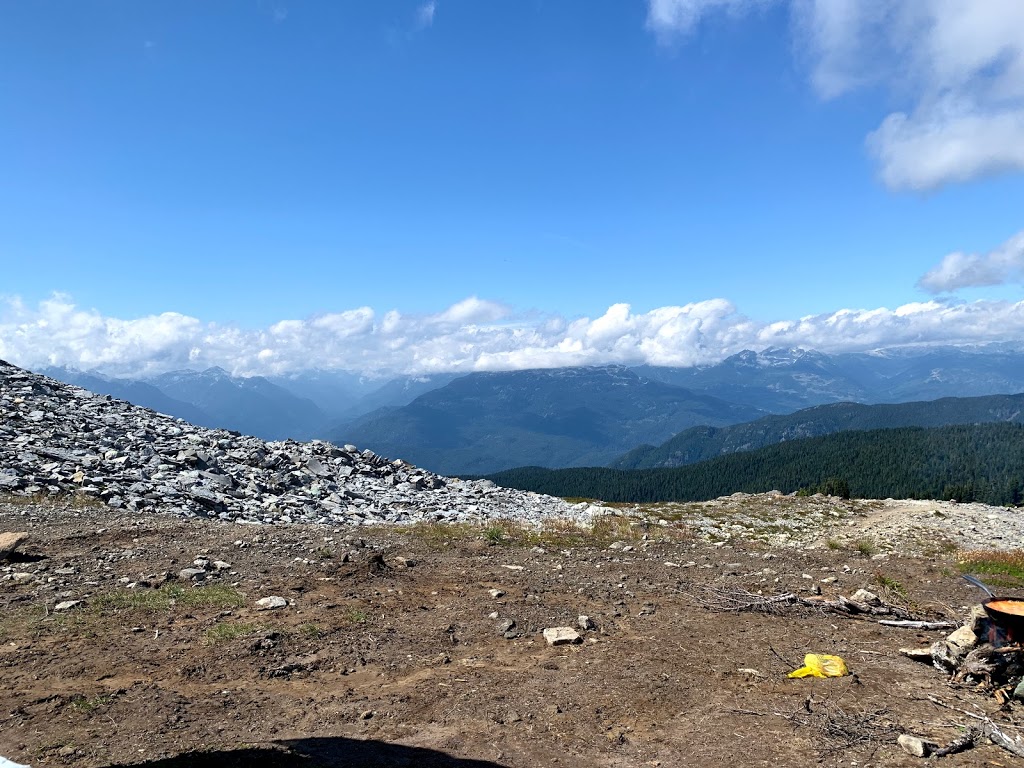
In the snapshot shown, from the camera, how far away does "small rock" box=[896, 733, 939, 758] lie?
21.3 feet

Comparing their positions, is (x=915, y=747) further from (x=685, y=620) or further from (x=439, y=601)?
(x=439, y=601)

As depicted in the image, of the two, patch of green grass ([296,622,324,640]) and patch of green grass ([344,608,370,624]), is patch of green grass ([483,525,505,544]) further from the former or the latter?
patch of green grass ([296,622,324,640])

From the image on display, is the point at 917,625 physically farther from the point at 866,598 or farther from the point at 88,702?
the point at 88,702

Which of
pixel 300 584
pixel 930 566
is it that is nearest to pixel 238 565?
pixel 300 584

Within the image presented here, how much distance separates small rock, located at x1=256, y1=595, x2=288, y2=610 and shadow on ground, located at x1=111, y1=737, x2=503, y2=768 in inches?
187

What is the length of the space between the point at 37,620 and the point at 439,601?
7184mm

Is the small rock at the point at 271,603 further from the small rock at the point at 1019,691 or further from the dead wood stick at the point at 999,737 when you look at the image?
the small rock at the point at 1019,691

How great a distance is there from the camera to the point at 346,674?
28.9ft

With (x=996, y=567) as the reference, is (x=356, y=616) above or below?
above

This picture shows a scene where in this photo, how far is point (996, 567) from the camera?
16391mm

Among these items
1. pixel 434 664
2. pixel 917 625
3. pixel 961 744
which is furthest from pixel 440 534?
pixel 961 744

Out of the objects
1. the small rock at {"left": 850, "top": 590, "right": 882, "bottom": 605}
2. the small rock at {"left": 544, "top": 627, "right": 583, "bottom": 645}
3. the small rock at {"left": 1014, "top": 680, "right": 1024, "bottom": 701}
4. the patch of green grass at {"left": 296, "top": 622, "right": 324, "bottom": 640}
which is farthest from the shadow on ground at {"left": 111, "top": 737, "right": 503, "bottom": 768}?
the small rock at {"left": 850, "top": 590, "right": 882, "bottom": 605}

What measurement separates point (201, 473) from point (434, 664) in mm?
22557

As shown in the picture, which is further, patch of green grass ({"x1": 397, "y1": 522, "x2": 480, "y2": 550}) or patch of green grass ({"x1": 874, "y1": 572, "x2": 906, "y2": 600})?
patch of green grass ({"x1": 397, "y1": 522, "x2": 480, "y2": 550})
